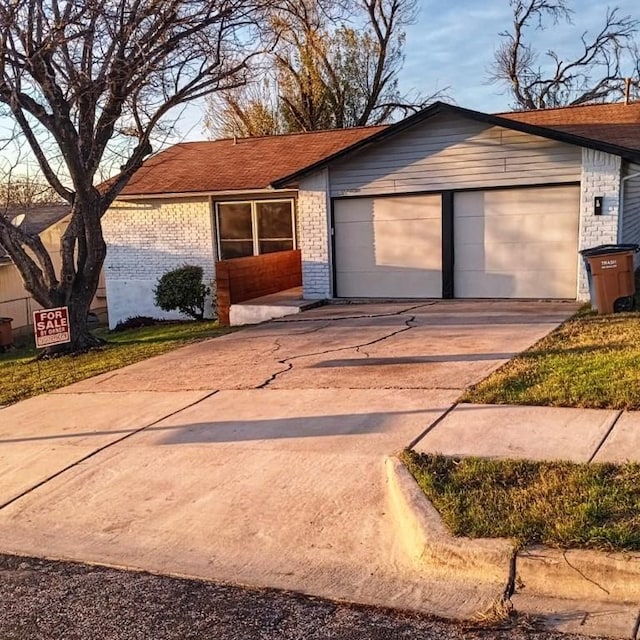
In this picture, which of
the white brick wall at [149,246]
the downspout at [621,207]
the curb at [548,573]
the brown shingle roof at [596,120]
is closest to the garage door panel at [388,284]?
the downspout at [621,207]

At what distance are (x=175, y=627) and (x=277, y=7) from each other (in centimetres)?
1213

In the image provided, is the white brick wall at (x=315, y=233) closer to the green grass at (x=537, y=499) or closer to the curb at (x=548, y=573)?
the green grass at (x=537, y=499)

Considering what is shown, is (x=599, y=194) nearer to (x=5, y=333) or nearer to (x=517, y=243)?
(x=517, y=243)

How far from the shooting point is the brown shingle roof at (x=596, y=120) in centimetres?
1723

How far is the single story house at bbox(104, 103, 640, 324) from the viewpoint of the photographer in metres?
13.4

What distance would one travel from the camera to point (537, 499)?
4324mm

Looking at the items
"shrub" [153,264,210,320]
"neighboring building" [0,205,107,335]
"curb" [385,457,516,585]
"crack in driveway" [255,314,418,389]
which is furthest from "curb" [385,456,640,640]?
"neighboring building" [0,205,107,335]

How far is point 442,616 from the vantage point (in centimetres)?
351

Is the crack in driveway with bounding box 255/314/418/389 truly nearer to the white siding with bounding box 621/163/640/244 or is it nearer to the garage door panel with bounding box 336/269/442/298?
the garage door panel with bounding box 336/269/442/298

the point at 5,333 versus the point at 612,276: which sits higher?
the point at 612,276

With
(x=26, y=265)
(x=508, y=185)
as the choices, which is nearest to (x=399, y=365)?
(x=508, y=185)

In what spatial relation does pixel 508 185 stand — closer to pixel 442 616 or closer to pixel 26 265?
pixel 26 265

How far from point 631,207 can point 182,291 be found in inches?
405

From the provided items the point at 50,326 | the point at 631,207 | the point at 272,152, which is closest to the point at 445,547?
the point at 50,326
